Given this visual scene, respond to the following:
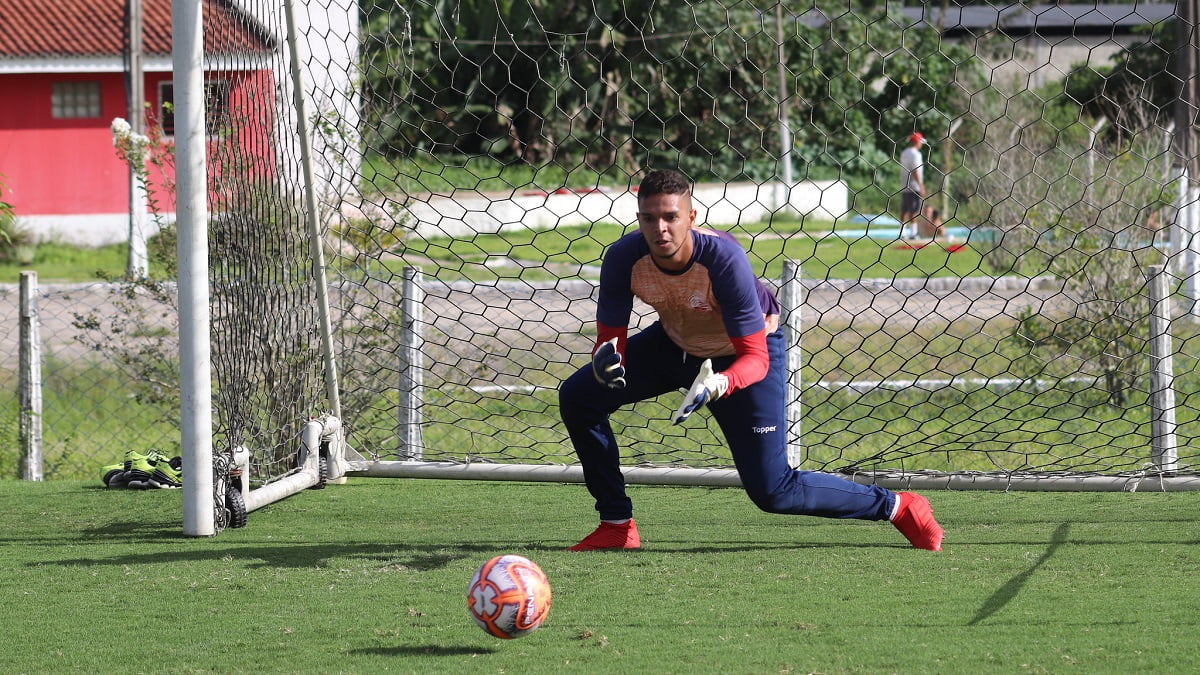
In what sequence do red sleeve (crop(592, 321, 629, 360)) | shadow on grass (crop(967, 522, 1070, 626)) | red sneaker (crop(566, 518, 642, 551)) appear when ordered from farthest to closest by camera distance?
red sneaker (crop(566, 518, 642, 551))
red sleeve (crop(592, 321, 629, 360))
shadow on grass (crop(967, 522, 1070, 626))

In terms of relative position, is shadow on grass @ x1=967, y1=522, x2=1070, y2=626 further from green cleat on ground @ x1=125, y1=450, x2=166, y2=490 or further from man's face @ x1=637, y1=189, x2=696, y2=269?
green cleat on ground @ x1=125, y1=450, x2=166, y2=490

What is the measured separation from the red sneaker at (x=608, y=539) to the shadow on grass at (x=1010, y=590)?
1.55 meters

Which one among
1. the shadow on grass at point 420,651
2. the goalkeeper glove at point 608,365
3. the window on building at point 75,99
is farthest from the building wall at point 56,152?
the shadow on grass at point 420,651

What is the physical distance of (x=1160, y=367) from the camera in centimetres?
678

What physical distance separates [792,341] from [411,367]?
2.07 m

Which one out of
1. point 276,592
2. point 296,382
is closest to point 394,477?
point 296,382

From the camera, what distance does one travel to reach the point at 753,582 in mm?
5047

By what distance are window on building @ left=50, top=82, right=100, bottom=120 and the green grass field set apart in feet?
63.9

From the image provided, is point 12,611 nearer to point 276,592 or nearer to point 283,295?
point 276,592

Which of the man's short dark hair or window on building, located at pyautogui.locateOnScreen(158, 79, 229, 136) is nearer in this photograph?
the man's short dark hair

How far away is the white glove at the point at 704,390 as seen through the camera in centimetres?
457

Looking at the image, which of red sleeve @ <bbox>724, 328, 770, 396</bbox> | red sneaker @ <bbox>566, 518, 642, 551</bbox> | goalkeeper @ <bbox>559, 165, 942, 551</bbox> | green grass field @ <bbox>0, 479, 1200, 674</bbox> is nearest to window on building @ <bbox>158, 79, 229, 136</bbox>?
green grass field @ <bbox>0, 479, 1200, 674</bbox>

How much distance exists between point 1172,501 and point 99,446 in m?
7.23

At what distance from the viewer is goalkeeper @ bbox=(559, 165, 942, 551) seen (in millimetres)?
4973
